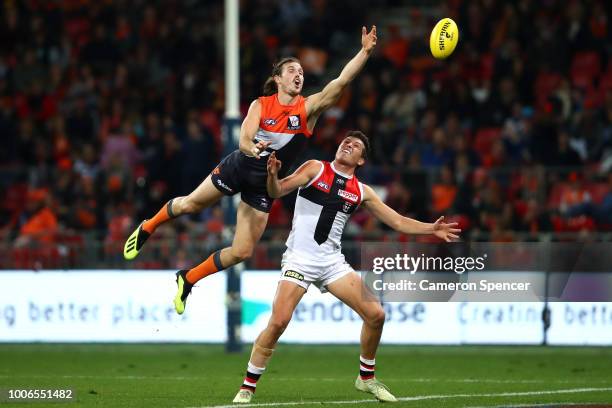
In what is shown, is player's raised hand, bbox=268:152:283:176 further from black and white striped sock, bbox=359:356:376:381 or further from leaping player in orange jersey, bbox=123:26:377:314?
black and white striped sock, bbox=359:356:376:381

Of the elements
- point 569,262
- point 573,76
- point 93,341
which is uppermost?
point 573,76

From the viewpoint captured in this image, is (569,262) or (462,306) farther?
(462,306)

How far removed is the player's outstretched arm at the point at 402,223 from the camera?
11.7 meters

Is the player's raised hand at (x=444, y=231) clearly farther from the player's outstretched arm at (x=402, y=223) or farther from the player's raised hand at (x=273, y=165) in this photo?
the player's raised hand at (x=273, y=165)

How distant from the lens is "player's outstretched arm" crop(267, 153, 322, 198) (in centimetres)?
1110

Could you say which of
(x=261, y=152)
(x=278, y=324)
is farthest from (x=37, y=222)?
(x=278, y=324)

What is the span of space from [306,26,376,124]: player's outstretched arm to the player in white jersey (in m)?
0.43

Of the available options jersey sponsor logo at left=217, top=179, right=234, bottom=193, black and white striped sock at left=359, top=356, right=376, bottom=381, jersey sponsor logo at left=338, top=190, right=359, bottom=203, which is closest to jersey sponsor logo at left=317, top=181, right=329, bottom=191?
jersey sponsor logo at left=338, top=190, right=359, bottom=203

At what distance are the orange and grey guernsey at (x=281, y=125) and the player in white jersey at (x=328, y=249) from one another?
1.53 feet

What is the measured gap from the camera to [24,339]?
1820cm

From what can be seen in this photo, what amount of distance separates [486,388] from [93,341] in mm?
6991

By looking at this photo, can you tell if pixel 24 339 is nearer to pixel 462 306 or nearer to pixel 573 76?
pixel 462 306

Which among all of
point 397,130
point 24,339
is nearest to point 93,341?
point 24,339

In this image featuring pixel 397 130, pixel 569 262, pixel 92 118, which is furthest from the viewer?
pixel 92 118
